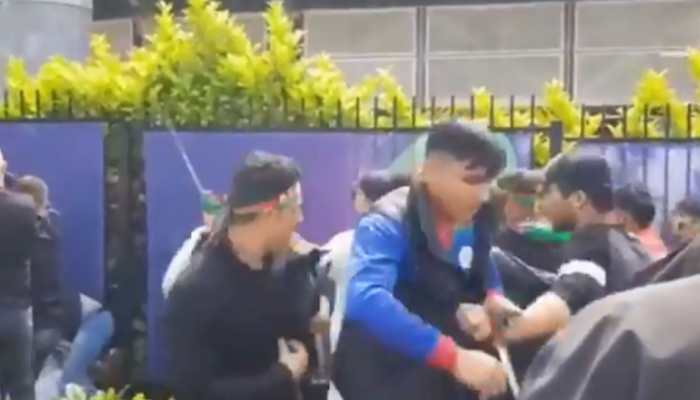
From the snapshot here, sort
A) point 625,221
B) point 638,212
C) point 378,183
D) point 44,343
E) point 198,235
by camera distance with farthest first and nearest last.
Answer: point 44,343, point 198,235, point 378,183, point 638,212, point 625,221

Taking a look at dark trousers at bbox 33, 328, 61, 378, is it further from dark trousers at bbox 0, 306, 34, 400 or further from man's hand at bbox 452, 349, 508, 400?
man's hand at bbox 452, 349, 508, 400

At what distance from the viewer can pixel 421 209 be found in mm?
4145

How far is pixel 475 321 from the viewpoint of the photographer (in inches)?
159

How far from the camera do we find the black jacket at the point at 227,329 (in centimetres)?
458

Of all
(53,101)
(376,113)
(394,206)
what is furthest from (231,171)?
(394,206)

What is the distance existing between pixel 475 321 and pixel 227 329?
1.00m

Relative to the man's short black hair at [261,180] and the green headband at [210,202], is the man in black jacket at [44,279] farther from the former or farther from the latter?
the man's short black hair at [261,180]

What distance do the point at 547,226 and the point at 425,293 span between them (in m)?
1.50

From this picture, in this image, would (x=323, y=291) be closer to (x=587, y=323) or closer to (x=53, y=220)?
(x=53, y=220)

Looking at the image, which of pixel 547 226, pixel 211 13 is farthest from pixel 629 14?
pixel 547 226

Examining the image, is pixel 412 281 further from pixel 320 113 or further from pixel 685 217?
pixel 320 113

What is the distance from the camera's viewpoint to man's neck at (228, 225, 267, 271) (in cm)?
474

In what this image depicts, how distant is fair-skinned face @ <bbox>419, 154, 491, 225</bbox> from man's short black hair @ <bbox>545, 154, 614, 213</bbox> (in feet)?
3.34

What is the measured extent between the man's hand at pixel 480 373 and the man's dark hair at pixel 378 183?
1823mm
